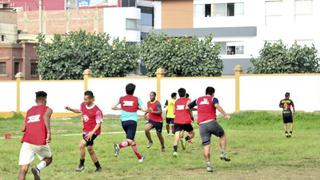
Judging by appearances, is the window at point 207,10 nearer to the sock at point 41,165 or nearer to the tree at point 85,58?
the tree at point 85,58

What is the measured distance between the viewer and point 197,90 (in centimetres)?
4412

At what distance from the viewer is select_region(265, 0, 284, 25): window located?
56.8 metres

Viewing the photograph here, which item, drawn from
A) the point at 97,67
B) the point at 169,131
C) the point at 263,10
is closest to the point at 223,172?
the point at 169,131

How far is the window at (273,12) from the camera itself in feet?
186

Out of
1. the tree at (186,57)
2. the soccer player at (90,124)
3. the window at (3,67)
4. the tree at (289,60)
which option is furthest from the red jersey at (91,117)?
the window at (3,67)

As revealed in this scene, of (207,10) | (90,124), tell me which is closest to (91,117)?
(90,124)

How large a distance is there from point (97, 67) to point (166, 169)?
38928 mm

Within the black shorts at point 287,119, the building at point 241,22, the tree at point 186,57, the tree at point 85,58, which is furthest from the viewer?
the building at point 241,22

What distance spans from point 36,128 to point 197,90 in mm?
31336

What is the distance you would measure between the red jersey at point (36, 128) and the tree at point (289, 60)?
3940 cm

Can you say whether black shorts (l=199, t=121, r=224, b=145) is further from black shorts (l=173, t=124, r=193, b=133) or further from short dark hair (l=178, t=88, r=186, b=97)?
black shorts (l=173, t=124, r=193, b=133)

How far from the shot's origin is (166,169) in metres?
16.2

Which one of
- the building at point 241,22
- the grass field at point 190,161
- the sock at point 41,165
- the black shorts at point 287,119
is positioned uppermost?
the building at point 241,22

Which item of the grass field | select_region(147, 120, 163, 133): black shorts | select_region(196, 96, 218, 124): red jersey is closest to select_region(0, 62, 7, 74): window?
the grass field
